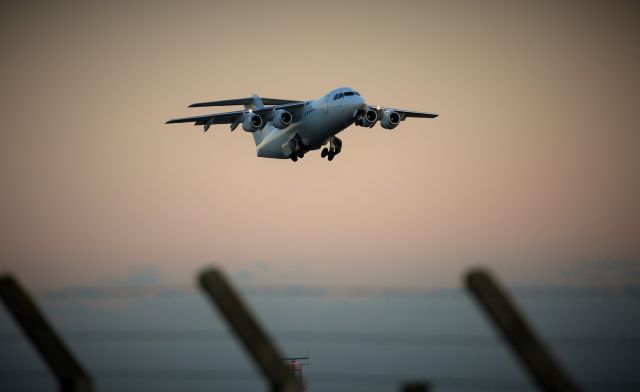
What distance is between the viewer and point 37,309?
20.0 feet

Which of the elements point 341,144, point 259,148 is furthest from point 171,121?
point 341,144

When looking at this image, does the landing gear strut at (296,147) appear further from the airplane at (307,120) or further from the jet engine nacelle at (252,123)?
the jet engine nacelle at (252,123)

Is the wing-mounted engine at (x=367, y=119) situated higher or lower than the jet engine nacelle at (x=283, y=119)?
lower

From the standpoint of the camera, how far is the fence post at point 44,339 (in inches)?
241

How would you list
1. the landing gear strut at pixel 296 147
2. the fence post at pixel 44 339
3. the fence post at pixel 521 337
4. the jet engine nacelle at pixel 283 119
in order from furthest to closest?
the landing gear strut at pixel 296 147
the jet engine nacelle at pixel 283 119
the fence post at pixel 44 339
the fence post at pixel 521 337

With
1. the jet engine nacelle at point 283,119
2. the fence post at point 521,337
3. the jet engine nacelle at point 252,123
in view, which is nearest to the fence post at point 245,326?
the fence post at point 521,337

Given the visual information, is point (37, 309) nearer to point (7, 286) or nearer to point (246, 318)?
point (7, 286)

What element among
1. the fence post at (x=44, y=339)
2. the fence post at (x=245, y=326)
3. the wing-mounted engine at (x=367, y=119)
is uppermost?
the wing-mounted engine at (x=367, y=119)

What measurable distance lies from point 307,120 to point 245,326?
3920cm

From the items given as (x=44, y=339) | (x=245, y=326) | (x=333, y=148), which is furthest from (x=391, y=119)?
(x=245, y=326)

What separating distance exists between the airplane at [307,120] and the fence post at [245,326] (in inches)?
1381

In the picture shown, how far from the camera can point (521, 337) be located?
16.9 feet

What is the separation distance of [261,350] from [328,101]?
36.9 meters

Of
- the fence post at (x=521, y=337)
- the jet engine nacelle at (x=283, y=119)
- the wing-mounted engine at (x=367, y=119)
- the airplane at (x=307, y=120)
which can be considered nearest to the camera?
the fence post at (x=521, y=337)
